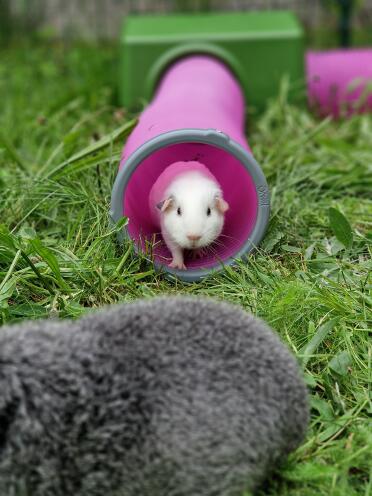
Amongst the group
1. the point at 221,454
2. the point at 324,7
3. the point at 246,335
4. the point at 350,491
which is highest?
the point at 246,335

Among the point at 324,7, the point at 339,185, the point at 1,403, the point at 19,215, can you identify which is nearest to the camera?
the point at 1,403

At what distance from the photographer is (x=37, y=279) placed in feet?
10.3

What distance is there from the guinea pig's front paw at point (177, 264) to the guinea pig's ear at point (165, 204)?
0.74 feet

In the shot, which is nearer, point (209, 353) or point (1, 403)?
point (1, 403)

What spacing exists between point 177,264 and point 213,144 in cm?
54

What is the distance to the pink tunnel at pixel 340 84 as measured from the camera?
5.48 metres

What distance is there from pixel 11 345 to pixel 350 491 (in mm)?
1007

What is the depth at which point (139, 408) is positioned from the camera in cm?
204

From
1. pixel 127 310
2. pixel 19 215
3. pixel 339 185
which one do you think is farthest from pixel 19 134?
pixel 127 310

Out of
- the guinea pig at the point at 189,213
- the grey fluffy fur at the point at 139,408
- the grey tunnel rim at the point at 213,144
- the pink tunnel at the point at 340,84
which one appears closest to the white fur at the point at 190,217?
the guinea pig at the point at 189,213

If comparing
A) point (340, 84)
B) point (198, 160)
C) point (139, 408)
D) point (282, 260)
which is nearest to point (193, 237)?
point (282, 260)

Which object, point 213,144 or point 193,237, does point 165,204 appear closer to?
point 193,237

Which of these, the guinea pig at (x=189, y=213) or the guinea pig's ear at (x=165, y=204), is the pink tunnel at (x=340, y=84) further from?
the guinea pig's ear at (x=165, y=204)

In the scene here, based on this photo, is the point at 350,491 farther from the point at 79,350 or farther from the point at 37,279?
the point at 37,279
